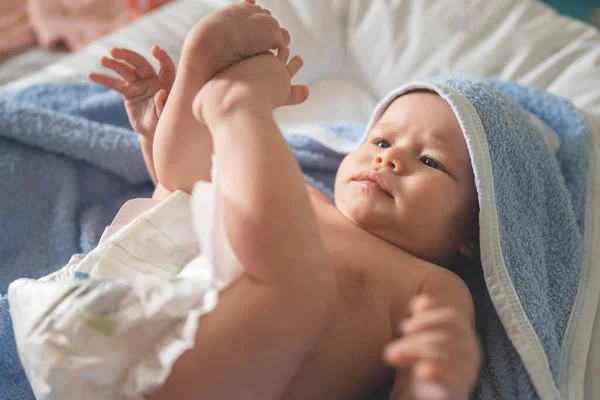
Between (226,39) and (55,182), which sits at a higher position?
(226,39)

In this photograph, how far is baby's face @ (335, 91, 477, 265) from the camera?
736mm

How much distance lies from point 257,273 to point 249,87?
0.20m

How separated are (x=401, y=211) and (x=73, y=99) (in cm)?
69

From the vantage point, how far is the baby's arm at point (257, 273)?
543 mm

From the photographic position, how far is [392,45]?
125cm

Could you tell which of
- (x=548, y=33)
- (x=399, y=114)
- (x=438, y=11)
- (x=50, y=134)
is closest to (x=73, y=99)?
(x=50, y=134)

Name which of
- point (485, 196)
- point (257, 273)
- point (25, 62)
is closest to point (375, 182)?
point (485, 196)

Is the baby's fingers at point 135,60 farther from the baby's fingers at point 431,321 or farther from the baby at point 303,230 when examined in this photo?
the baby's fingers at point 431,321

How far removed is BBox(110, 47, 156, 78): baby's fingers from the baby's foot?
187 millimetres

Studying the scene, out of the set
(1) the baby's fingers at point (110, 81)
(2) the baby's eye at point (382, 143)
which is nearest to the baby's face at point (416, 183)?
(2) the baby's eye at point (382, 143)

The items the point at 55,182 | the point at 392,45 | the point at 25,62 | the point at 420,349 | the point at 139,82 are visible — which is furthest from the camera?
the point at 25,62

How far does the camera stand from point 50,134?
943mm

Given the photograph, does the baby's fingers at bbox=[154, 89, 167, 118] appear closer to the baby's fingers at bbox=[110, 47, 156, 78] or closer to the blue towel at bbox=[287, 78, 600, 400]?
the baby's fingers at bbox=[110, 47, 156, 78]

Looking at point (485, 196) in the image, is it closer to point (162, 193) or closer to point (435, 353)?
point (435, 353)
